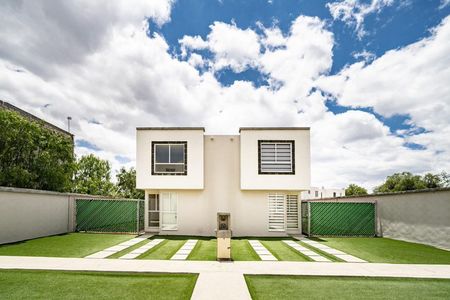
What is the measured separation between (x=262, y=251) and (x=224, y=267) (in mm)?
3221

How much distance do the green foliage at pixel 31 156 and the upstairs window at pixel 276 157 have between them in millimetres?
14326

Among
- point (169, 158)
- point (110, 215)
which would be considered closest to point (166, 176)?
point (169, 158)

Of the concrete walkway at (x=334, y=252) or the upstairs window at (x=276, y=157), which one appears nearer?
the concrete walkway at (x=334, y=252)

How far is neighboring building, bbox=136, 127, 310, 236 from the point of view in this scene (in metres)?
15.8

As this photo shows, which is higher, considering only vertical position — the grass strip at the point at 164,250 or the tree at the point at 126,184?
the tree at the point at 126,184

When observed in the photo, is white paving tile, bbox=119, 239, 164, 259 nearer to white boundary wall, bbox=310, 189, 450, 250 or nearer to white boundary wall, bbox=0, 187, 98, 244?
white boundary wall, bbox=0, 187, 98, 244

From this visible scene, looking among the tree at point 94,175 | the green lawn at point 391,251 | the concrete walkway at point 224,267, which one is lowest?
the green lawn at point 391,251

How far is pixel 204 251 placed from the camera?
1105cm

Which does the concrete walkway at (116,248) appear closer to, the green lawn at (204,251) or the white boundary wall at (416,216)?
the green lawn at (204,251)

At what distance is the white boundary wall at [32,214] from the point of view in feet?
41.0

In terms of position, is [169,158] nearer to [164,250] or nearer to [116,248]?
[116,248]

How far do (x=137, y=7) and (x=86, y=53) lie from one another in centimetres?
292

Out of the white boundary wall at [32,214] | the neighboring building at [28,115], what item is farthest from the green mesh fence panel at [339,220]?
Result: the neighboring building at [28,115]

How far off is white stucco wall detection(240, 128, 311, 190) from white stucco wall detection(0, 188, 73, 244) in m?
10.2
